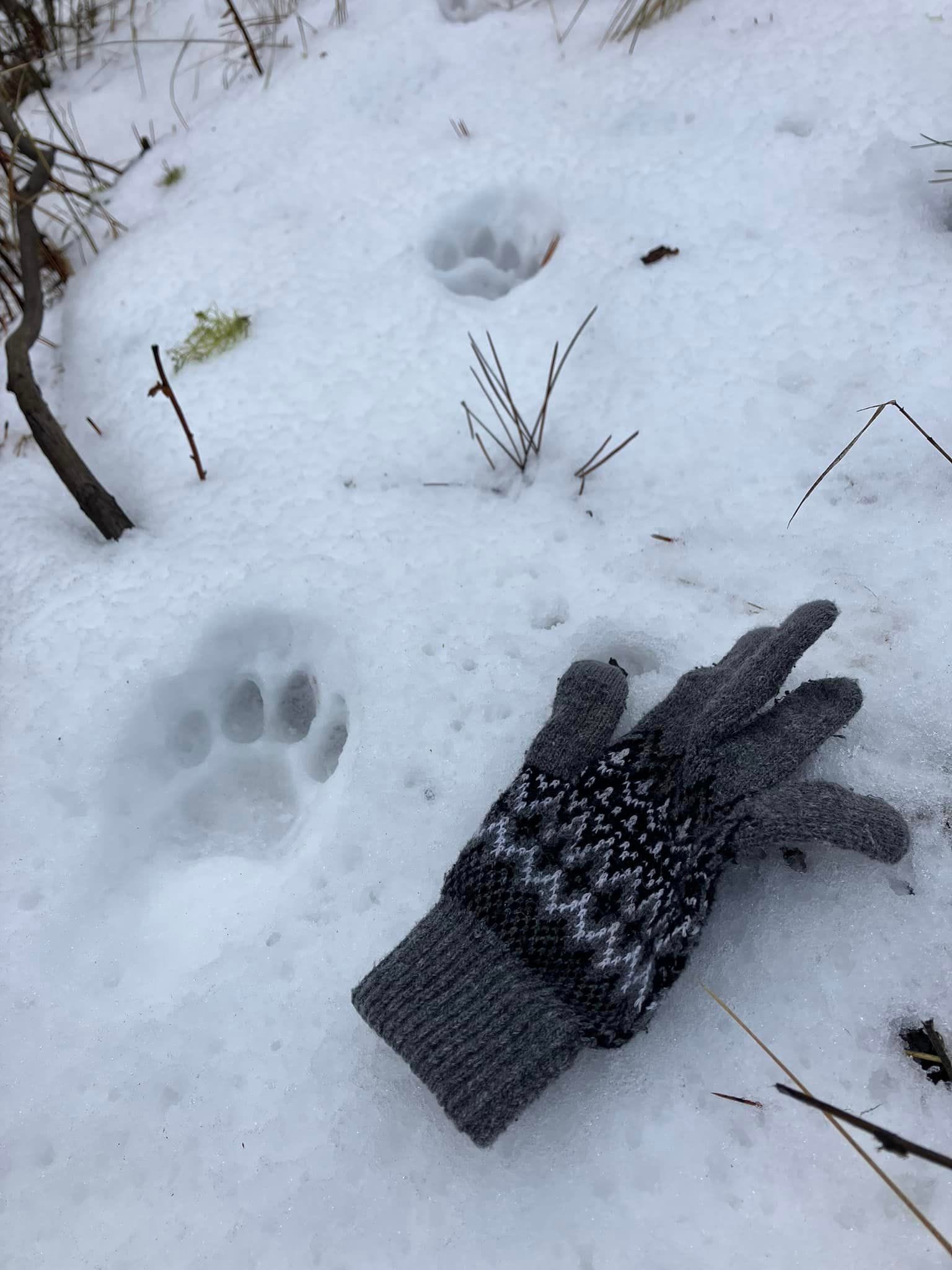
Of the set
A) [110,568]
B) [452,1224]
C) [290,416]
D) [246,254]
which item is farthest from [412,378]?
[452,1224]

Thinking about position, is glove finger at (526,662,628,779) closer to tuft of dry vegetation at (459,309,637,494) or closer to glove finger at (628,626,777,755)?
glove finger at (628,626,777,755)

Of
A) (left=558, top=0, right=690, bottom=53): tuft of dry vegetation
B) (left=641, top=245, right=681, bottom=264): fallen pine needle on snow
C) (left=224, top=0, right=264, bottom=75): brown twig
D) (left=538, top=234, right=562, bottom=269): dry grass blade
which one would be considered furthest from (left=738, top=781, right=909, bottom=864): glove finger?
(left=224, top=0, right=264, bottom=75): brown twig

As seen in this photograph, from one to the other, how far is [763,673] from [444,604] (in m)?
0.58

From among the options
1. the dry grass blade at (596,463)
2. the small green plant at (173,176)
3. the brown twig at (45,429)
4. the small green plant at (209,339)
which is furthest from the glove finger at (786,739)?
the small green plant at (173,176)

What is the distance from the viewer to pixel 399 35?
2.20 meters

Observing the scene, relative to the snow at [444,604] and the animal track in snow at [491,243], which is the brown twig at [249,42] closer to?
the snow at [444,604]

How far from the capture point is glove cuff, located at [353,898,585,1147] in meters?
1.09

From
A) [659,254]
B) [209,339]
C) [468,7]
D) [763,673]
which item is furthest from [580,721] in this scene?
[468,7]

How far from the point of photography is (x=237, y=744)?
4.98 ft

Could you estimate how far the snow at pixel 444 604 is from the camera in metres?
1.10

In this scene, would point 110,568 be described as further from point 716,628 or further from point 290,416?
point 716,628

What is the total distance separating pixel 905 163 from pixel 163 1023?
7.22 feet

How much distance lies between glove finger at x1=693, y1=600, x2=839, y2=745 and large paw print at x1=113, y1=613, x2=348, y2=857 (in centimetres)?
66

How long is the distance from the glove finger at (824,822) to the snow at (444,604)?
0.08m
